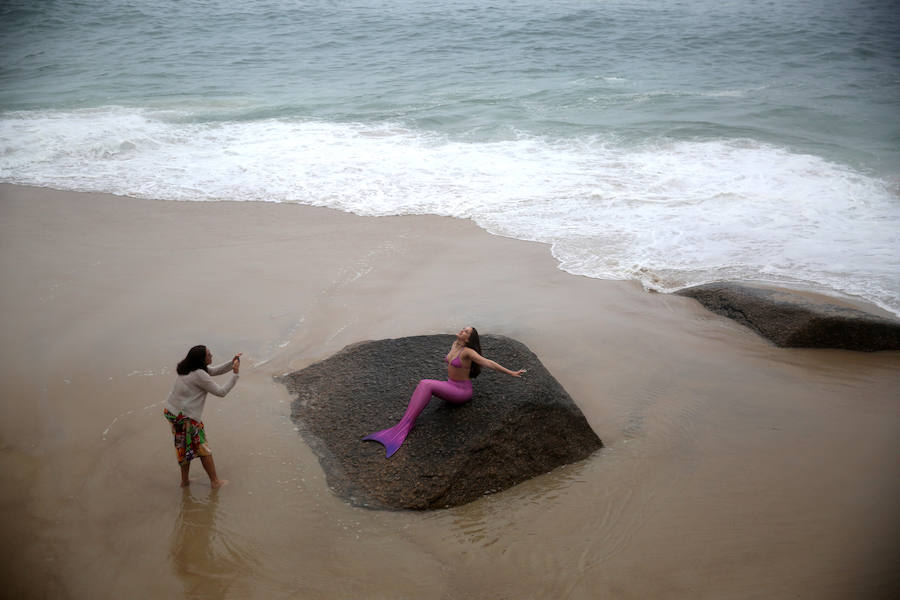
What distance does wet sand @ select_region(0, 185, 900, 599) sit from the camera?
14.7 feet

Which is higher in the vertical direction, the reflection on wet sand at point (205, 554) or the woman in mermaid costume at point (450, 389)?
the woman in mermaid costume at point (450, 389)

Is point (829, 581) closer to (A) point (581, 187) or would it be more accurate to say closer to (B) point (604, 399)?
(B) point (604, 399)

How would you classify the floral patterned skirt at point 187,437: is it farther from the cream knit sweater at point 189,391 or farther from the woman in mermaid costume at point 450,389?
the woman in mermaid costume at point 450,389

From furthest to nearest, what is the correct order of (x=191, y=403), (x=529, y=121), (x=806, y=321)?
(x=529, y=121) < (x=806, y=321) < (x=191, y=403)

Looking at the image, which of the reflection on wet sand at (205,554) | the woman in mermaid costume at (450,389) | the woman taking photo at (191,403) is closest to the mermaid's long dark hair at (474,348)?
the woman in mermaid costume at (450,389)

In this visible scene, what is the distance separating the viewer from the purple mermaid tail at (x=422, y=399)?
5.35 meters

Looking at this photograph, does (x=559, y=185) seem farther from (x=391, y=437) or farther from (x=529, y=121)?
(x=391, y=437)

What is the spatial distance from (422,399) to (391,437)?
398 mm

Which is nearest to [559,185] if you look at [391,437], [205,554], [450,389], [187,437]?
[450,389]

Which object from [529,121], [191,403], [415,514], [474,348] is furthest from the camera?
[529,121]

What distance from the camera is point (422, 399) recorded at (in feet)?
17.6

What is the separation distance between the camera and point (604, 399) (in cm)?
632

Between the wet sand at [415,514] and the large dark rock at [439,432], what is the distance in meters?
0.15

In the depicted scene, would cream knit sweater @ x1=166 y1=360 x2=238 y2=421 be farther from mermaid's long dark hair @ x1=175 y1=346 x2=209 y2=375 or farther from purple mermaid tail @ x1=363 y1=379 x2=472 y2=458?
purple mermaid tail @ x1=363 y1=379 x2=472 y2=458
